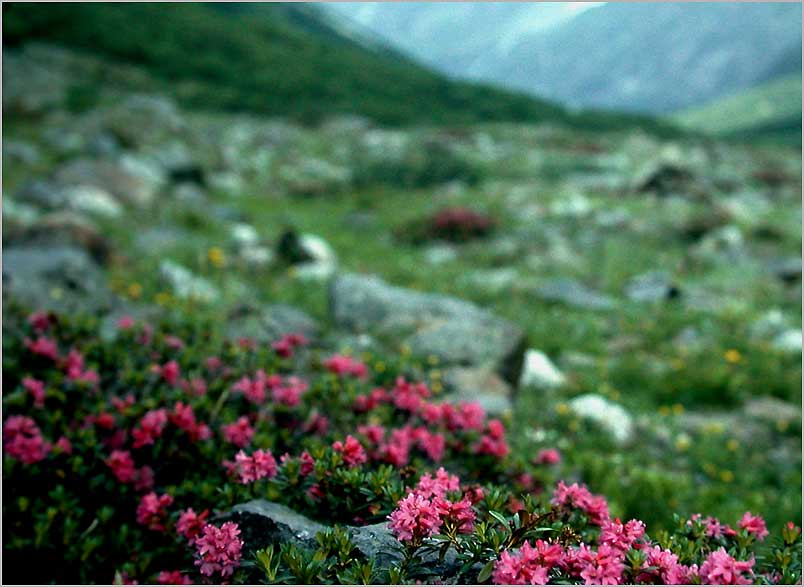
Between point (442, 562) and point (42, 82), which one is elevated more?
point (442, 562)

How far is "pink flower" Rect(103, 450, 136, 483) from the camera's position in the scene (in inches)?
120

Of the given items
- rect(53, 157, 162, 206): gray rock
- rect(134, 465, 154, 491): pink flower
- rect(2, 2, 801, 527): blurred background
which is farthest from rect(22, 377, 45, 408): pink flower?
rect(53, 157, 162, 206): gray rock

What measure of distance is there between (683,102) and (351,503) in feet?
473

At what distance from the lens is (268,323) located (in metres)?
5.82

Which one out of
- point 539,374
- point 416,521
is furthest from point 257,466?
point 539,374

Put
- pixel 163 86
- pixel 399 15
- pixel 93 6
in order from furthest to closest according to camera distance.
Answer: pixel 93 6, pixel 163 86, pixel 399 15

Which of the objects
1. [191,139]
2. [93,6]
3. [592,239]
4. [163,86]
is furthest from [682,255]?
[93,6]

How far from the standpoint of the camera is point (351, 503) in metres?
2.42

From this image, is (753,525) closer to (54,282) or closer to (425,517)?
(425,517)

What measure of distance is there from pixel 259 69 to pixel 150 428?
131 feet

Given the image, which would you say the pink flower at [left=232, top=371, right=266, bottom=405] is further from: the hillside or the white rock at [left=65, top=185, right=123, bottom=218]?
the hillside

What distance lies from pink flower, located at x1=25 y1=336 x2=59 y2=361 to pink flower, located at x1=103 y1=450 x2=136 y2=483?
3.38 feet

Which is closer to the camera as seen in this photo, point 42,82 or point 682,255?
point 682,255

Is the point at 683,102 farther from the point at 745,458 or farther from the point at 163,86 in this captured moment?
the point at 745,458
